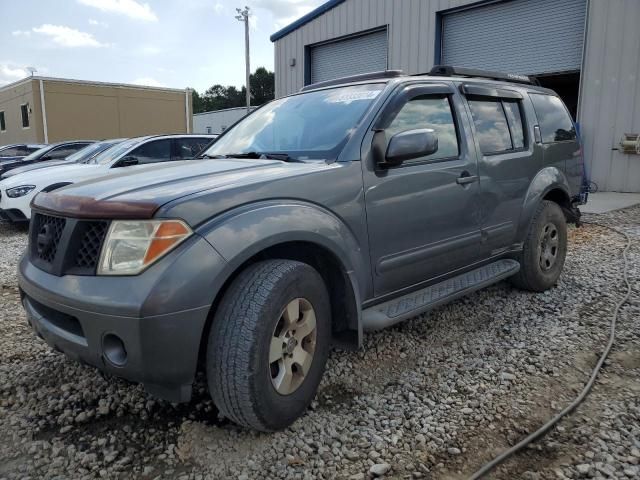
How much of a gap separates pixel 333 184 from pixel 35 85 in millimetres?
28354

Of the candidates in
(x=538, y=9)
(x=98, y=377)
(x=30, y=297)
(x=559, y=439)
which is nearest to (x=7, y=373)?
(x=98, y=377)

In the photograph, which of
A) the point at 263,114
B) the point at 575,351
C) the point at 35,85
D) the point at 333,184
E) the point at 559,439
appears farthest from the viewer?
the point at 35,85

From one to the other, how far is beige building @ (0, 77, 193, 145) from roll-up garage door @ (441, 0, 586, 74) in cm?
2059

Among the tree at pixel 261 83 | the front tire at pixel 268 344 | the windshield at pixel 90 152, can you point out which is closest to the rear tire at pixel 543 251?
the front tire at pixel 268 344

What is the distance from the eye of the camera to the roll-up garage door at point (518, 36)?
1122cm

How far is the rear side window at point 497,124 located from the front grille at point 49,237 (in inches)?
110

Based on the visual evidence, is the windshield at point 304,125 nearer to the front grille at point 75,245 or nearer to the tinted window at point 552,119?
the front grille at point 75,245

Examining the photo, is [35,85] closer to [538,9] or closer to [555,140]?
[538,9]

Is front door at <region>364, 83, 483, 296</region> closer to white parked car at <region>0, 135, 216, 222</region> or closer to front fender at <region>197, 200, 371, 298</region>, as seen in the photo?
front fender at <region>197, 200, 371, 298</region>

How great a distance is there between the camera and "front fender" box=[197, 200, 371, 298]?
2.24 m

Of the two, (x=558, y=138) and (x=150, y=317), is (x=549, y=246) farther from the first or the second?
(x=150, y=317)

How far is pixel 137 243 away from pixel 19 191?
6.92m

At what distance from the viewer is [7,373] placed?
126 inches

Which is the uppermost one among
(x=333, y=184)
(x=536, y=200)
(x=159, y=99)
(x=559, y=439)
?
(x=159, y=99)
